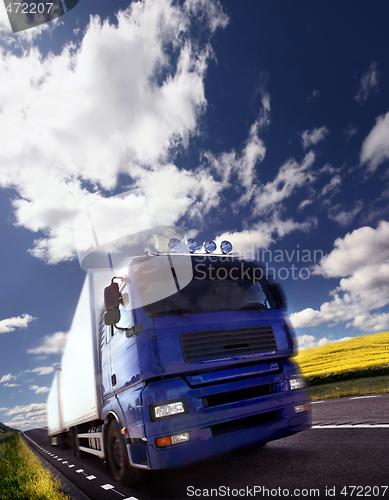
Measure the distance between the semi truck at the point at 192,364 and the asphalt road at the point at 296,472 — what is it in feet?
1.13

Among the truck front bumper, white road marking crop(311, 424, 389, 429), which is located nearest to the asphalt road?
white road marking crop(311, 424, 389, 429)

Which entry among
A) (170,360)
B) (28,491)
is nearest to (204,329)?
(170,360)

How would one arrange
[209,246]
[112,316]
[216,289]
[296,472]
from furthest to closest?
[209,246], [216,289], [112,316], [296,472]

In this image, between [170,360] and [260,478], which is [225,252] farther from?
[260,478]

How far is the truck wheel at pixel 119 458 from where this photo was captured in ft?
14.7

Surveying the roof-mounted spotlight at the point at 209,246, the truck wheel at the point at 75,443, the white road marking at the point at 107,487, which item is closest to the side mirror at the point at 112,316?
the roof-mounted spotlight at the point at 209,246

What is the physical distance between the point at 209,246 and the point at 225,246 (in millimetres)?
318

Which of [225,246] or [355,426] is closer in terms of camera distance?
[355,426]

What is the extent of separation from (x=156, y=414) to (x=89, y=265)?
9.34 ft

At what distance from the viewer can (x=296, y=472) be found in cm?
386

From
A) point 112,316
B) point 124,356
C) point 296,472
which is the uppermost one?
point 112,316

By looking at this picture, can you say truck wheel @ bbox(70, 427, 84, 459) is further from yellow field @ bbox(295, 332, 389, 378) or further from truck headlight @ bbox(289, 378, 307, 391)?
yellow field @ bbox(295, 332, 389, 378)

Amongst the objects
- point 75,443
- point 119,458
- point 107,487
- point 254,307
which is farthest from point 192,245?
point 75,443

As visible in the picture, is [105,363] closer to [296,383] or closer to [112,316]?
[112,316]
